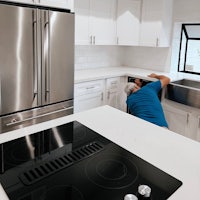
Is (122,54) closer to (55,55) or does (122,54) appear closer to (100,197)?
(55,55)

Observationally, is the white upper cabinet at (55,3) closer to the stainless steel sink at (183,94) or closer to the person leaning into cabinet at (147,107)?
the person leaning into cabinet at (147,107)

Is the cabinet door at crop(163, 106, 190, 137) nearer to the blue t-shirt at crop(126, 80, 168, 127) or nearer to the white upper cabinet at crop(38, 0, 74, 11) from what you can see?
the blue t-shirt at crop(126, 80, 168, 127)

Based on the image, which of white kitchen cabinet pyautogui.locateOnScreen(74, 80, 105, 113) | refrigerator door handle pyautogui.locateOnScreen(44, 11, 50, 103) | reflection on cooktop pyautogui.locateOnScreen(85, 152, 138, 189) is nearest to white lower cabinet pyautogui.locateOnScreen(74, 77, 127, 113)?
white kitchen cabinet pyautogui.locateOnScreen(74, 80, 105, 113)

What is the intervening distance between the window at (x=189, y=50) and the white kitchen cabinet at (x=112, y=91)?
1.09 metres

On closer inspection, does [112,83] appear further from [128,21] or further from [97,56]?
[128,21]

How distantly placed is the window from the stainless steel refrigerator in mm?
1917

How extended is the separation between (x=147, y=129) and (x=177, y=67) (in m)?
2.46

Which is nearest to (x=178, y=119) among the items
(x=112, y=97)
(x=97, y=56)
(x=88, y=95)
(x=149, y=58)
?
(x=112, y=97)

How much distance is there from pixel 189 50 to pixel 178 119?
1.31 metres

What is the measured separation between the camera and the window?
3289mm

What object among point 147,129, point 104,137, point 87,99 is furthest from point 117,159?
point 87,99

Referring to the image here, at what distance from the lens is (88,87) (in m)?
2.85

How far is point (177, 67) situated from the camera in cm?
349

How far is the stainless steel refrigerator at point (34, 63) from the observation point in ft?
6.16
